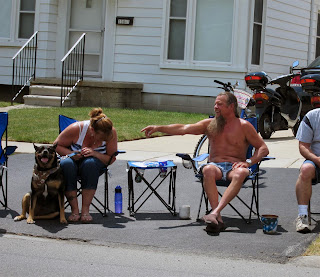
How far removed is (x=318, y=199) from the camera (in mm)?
8359

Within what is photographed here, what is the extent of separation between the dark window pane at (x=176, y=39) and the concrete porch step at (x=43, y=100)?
115 inches

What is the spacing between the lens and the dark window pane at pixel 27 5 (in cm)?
1908

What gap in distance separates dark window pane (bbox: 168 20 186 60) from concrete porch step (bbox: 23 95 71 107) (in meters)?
2.92

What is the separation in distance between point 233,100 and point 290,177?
2354 millimetres

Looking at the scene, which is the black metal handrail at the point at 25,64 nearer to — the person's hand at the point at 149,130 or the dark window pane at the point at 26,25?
the dark window pane at the point at 26,25

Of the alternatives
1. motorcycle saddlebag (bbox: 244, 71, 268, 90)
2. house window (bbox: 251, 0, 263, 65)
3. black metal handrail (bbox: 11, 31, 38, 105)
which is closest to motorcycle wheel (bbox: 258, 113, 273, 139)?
motorcycle saddlebag (bbox: 244, 71, 268, 90)

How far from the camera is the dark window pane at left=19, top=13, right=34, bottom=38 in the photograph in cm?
1912

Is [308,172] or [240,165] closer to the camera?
[308,172]

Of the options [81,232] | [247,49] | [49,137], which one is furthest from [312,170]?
[247,49]

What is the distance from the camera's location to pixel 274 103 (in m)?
12.8

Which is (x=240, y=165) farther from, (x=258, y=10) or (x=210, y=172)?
(x=258, y=10)

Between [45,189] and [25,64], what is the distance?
12.1 meters

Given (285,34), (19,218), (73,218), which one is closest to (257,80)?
(73,218)

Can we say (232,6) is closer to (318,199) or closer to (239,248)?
(318,199)
